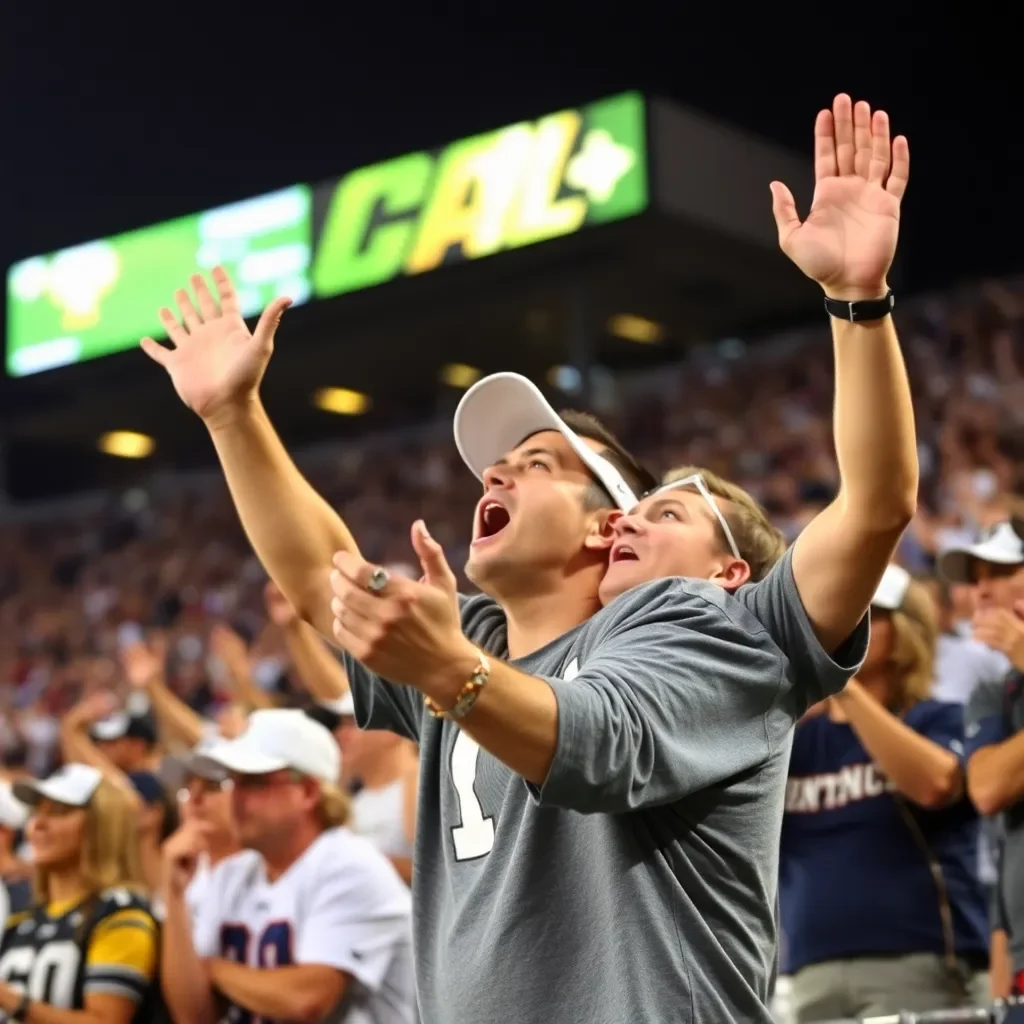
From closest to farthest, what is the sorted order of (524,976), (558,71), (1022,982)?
(524,976) < (1022,982) < (558,71)

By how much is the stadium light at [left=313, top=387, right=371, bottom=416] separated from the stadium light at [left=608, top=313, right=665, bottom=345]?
8.34 ft

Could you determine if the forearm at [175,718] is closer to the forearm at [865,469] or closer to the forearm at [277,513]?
Answer: the forearm at [277,513]

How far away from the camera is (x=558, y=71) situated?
12.9m

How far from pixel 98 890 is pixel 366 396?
31.9 ft

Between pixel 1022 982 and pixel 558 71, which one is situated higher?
pixel 558 71

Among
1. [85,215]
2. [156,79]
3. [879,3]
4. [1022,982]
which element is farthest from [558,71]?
[1022,982]

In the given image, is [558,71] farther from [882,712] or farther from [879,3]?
[882,712]

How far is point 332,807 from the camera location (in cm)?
409

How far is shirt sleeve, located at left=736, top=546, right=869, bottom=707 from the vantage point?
194 centimetres

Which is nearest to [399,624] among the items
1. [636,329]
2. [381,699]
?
[381,699]

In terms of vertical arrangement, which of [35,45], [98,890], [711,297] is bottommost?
[98,890]

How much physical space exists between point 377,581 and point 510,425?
1038 millimetres

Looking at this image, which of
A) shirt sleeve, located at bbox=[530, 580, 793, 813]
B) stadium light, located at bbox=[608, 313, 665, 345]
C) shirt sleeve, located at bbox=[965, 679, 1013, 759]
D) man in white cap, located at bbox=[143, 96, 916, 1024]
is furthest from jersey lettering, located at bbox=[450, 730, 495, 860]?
stadium light, located at bbox=[608, 313, 665, 345]

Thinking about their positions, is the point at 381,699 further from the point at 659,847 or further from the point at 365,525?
the point at 365,525
